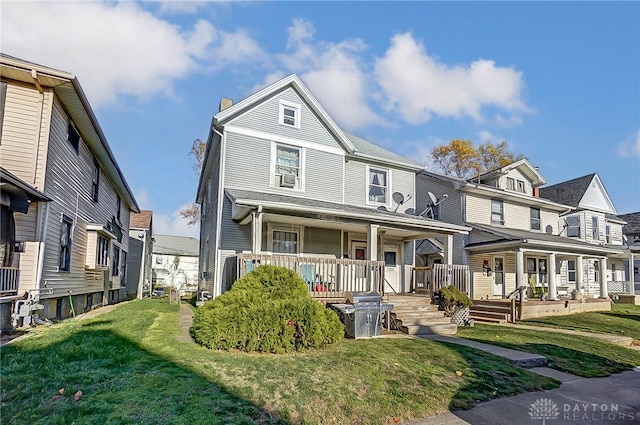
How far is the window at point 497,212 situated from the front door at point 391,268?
8.03m

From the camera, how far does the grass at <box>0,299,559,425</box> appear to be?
3996mm

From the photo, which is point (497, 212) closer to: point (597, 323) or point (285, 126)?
point (597, 323)

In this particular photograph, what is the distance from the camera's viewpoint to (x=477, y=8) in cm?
1118

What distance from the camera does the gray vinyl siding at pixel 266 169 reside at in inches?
499

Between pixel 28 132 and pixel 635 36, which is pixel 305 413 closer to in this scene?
pixel 28 132

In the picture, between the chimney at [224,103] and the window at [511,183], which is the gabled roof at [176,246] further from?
the window at [511,183]

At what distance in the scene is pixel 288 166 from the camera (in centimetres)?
1366

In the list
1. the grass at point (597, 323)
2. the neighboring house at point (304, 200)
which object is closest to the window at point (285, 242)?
the neighboring house at point (304, 200)

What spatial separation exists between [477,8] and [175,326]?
12182 millimetres

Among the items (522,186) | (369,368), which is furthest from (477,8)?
(522,186)

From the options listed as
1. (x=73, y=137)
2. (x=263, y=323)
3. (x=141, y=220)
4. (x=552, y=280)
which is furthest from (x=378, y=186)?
(x=141, y=220)

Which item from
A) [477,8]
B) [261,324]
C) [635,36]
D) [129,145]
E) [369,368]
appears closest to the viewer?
[369,368]

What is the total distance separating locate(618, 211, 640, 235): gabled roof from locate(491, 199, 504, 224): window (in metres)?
18.0

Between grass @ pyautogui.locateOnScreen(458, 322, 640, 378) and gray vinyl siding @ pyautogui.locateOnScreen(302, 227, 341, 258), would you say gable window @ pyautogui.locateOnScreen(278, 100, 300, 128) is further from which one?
grass @ pyautogui.locateOnScreen(458, 322, 640, 378)
